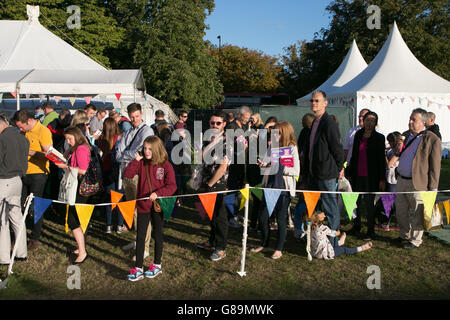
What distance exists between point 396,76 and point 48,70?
12851mm

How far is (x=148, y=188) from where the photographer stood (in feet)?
14.1

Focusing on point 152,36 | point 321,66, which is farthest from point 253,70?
point 152,36

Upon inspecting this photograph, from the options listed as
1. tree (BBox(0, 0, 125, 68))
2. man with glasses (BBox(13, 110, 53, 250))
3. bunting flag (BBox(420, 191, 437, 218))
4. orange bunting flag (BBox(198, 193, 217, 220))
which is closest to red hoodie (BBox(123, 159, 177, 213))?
orange bunting flag (BBox(198, 193, 217, 220))

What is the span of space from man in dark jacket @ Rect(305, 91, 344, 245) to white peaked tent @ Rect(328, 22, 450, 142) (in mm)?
10894

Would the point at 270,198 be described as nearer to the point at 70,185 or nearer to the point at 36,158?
the point at 70,185

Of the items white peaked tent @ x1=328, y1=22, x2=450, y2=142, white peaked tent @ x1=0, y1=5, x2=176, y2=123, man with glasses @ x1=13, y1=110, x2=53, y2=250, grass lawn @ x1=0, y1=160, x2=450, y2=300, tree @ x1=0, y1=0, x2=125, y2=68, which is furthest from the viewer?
tree @ x1=0, y1=0, x2=125, y2=68

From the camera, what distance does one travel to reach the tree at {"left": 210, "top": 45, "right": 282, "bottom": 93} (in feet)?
152

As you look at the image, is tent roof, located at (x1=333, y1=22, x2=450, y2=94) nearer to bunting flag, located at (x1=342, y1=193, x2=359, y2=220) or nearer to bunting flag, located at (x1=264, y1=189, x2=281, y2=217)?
bunting flag, located at (x1=342, y1=193, x2=359, y2=220)

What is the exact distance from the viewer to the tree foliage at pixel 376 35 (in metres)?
30.2

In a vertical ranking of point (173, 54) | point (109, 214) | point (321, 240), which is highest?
point (173, 54)

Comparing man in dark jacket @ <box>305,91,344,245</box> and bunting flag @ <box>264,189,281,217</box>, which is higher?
man in dark jacket @ <box>305,91,344,245</box>

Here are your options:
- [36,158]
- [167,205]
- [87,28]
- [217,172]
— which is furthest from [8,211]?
[87,28]

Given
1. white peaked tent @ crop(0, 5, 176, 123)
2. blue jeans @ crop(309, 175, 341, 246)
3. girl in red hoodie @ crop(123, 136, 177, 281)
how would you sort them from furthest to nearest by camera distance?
white peaked tent @ crop(0, 5, 176, 123) < blue jeans @ crop(309, 175, 341, 246) < girl in red hoodie @ crop(123, 136, 177, 281)
